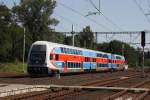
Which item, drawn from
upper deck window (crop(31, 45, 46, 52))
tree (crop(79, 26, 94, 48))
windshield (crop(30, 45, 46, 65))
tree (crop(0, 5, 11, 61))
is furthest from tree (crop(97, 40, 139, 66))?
windshield (crop(30, 45, 46, 65))

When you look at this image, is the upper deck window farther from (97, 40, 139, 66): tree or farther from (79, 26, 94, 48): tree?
(97, 40, 139, 66): tree

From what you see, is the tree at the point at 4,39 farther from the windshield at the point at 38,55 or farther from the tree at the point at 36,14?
the windshield at the point at 38,55

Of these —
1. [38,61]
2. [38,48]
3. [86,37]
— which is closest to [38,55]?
[38,61]

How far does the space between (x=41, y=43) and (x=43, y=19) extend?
199ft

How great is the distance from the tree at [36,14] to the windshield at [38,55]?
193 ft

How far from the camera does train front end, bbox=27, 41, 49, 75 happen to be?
42.8 m

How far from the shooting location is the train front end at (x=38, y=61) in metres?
42.8

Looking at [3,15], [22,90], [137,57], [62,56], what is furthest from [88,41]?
[22,90]

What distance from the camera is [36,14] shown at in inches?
4122

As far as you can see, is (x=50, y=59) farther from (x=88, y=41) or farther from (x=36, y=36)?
(x=88, y=41)

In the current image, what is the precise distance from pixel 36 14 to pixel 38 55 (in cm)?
6232

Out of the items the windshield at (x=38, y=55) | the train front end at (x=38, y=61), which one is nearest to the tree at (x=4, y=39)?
the windshield at (x=38, y=55)

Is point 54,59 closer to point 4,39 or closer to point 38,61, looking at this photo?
point 38,61

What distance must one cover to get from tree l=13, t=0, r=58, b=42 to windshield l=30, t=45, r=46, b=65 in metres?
58.8
